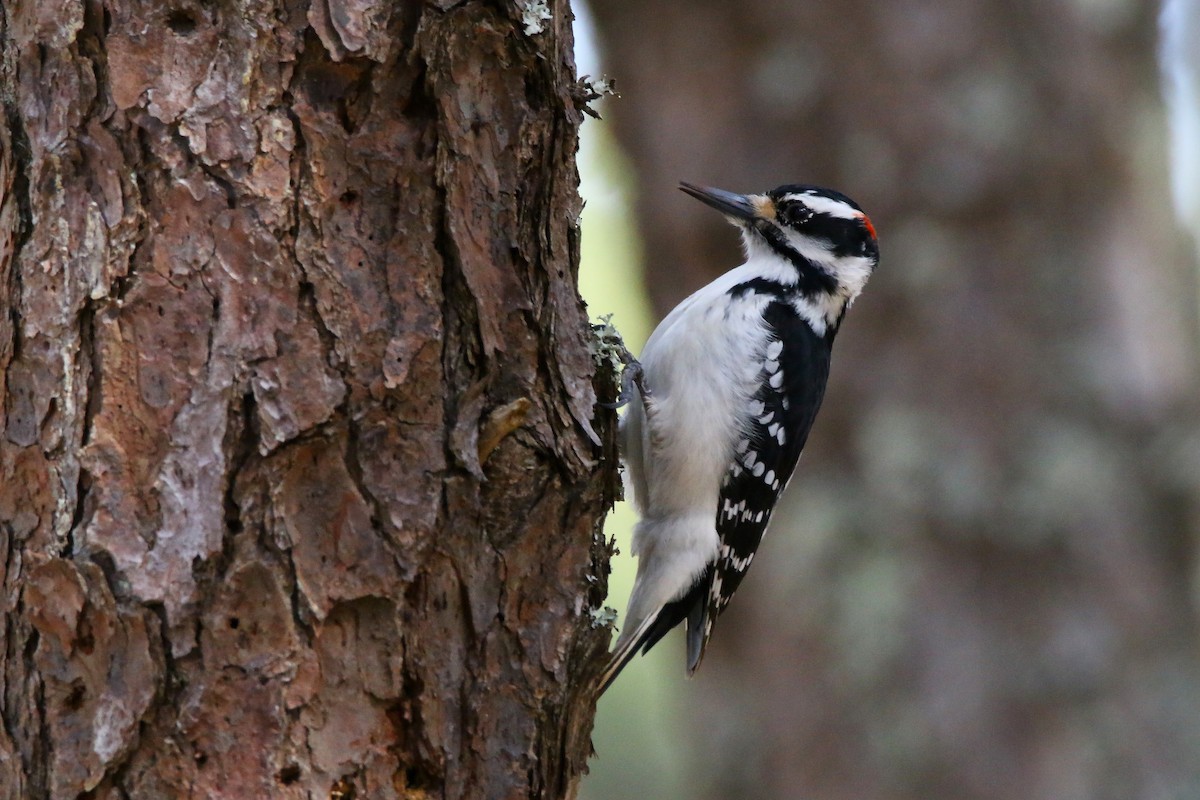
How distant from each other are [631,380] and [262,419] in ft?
6.47

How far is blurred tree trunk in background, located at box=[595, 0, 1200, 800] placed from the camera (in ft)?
16.5

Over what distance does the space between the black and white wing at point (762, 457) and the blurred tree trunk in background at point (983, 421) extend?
1.08m

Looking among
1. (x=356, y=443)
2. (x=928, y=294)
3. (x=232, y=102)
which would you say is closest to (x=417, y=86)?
(x=232, y=102)

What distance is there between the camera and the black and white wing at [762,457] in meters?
4.24

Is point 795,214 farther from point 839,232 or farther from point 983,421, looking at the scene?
point 983,421

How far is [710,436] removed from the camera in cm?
417

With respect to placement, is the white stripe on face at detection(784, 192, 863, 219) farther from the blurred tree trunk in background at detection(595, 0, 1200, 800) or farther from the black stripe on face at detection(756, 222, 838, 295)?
the blurred tree trunk in background at detection(595, 0, 1200, 800)

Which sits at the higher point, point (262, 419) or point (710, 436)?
point (710, 436)

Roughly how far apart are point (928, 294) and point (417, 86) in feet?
10.9

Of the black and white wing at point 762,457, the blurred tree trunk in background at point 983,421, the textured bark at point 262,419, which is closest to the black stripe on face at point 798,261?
the black and white wing at point 762,457

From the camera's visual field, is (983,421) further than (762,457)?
Yes

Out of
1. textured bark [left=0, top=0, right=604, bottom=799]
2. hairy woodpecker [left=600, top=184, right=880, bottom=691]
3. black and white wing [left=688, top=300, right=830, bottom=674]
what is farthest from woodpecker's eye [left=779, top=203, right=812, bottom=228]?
textured bark [left=0, top=0, right=604, bottom=799]

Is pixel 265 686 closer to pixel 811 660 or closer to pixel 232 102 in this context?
pixel 232 102

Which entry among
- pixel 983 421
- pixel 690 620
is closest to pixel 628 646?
pixel 690 620
